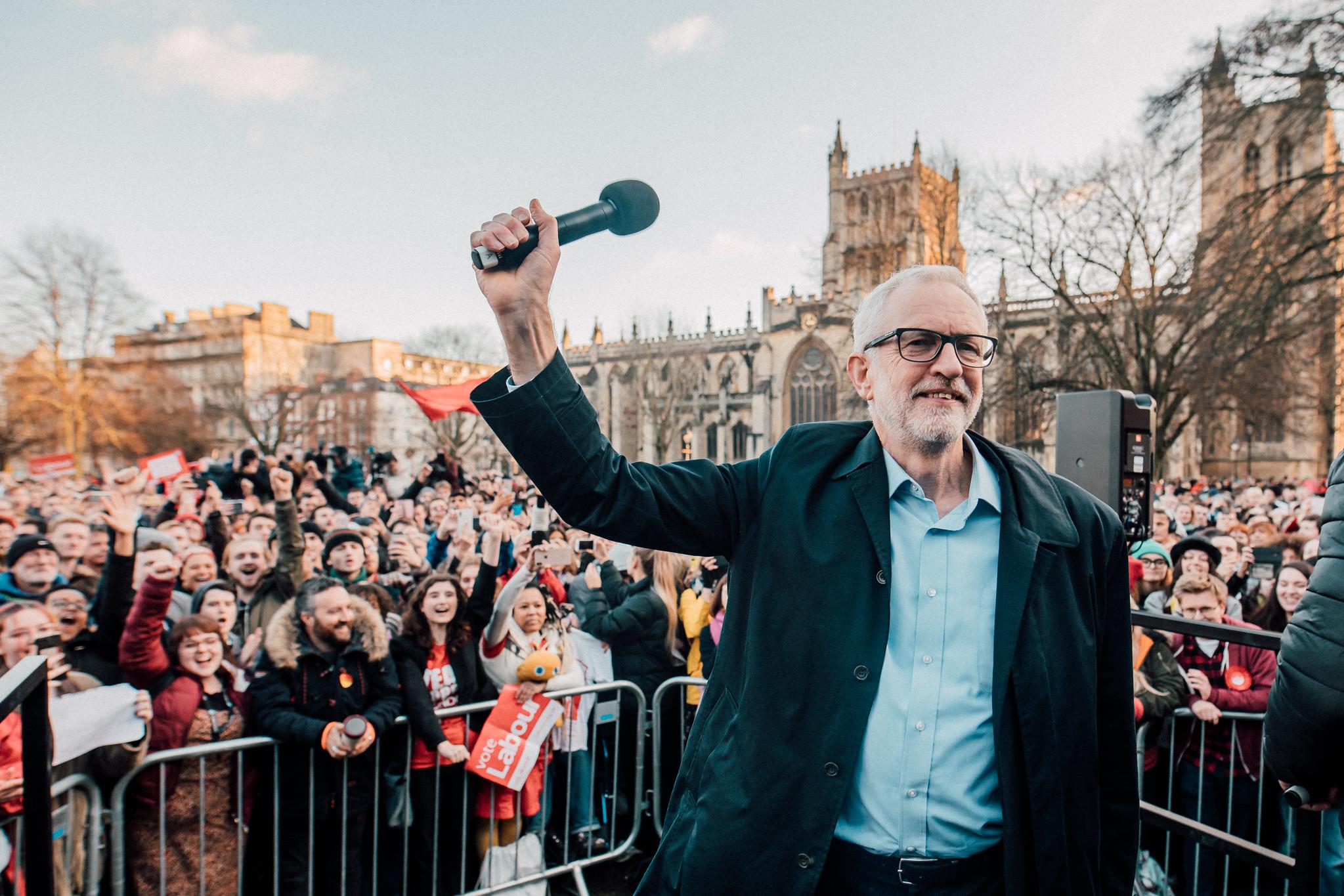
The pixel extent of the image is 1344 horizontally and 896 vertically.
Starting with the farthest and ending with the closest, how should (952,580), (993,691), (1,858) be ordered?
(1,858), (952,580), (993,691)

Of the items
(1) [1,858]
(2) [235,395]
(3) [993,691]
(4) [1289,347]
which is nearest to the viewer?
(3) [993,691]

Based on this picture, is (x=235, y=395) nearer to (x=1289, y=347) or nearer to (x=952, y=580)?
(x=1289, y=347)

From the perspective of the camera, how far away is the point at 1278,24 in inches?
510

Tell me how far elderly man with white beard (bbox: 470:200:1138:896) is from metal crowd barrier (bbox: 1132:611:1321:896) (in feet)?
1.49

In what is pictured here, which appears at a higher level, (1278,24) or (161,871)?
(1278,24)

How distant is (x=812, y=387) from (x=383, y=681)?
57191mm

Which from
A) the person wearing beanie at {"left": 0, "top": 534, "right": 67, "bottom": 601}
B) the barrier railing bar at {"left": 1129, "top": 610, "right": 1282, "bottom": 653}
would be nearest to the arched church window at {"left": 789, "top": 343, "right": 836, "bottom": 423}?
the person wearing beanie at {"left": 0, "top": 534, "right": 67, "bottom": 601}

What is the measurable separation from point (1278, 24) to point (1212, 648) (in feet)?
42.0

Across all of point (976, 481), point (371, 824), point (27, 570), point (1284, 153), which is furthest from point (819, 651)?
point (1284, 153)

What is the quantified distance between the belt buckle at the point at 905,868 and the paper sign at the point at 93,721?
290 centimetres

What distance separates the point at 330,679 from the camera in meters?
3.97

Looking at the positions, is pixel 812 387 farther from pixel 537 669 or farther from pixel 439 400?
pixel 537 669

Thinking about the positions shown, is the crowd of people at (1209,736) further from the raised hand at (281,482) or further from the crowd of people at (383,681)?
the raised hand at (281,482)

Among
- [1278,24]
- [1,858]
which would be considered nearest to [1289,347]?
[1278,24]
